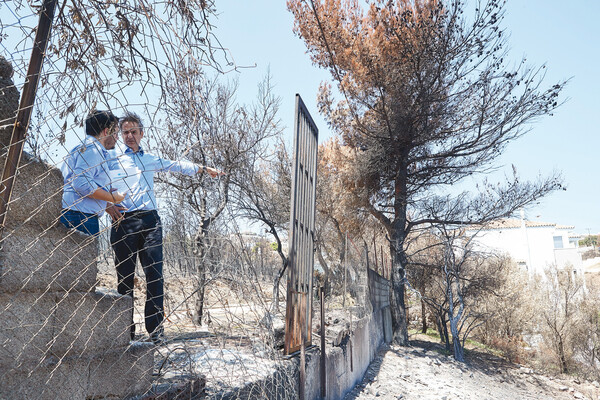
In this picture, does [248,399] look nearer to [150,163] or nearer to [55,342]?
[55,342]

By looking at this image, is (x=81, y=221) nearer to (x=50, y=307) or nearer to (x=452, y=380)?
(x=50, y=307)

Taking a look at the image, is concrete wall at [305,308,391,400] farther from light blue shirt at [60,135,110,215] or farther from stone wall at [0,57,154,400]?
light blue shirt at [60,135,110,215]

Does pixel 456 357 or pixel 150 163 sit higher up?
pixel 150 163

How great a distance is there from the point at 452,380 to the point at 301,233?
6356 mm

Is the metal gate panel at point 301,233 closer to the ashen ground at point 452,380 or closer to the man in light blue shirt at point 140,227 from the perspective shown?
the man in light blue shirt at point 140,227

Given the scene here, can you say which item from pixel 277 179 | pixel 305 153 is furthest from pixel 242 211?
pixel 305 153

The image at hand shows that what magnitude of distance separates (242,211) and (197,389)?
9.74 metres

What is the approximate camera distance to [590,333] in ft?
47.0

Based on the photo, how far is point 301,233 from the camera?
169 inches

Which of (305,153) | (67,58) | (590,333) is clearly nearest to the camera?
(67,58)

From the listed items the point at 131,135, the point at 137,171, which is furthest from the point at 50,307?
the point at 131,135

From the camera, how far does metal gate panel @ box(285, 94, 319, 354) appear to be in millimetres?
3770

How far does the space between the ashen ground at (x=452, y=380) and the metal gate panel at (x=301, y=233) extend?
189 centimetres

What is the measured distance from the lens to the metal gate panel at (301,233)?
3770mm
